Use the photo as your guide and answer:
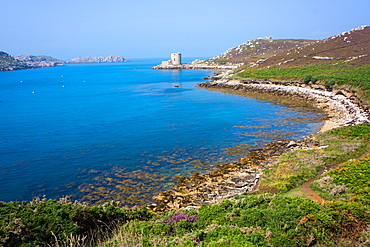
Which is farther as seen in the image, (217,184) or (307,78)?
(307,78)

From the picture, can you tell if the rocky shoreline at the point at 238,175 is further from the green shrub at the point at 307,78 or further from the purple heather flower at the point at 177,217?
the green shrub at the point at 307,78

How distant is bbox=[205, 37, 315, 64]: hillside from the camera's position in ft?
520

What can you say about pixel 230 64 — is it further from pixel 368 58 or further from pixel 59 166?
pixel 59 166

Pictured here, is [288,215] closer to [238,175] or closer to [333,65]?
[238,175]

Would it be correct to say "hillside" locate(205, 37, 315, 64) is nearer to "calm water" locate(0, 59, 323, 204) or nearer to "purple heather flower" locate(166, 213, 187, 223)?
"calm water" locate(0, 59, 323, 204)

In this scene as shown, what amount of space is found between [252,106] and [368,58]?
43435 mm

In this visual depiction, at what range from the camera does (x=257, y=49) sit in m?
170

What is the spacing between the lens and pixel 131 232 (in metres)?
11.4

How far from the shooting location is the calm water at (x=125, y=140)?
22141mm

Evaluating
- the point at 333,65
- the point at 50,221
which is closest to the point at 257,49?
the point at 333,65

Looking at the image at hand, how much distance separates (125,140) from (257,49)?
154 metres

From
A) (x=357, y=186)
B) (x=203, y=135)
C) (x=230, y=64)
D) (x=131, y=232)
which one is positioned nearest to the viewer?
(x=131, y=232)

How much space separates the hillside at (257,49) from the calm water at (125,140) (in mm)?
106587

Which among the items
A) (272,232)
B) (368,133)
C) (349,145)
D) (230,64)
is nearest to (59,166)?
(272,232)
